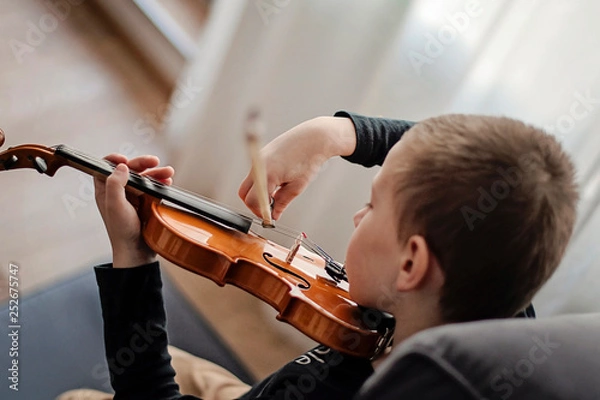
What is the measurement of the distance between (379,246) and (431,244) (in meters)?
0.08

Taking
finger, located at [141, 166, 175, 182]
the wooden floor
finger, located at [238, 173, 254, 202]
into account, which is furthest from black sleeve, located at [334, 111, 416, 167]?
the wooden floor

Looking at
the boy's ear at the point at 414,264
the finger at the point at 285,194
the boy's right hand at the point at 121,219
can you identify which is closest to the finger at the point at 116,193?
the boy's right hand at the point at 121,219

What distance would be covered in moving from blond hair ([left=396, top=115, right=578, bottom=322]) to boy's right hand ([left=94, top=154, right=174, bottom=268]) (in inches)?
14.2

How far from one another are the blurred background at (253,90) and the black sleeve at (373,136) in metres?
0.25

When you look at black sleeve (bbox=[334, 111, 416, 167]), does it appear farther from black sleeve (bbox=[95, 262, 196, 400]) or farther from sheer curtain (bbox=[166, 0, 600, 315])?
black sleeve (bbox=[95, 262, 196, 400])

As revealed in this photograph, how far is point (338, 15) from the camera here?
4.17ft

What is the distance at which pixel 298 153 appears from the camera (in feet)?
3.03

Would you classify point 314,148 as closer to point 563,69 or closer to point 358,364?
point 358,364

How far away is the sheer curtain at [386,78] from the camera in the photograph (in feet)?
3.36

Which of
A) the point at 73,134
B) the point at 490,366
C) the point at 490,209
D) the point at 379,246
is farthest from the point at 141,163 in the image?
the point at 73,134

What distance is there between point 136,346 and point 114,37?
163cm

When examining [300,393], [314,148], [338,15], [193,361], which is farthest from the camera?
[338,15]

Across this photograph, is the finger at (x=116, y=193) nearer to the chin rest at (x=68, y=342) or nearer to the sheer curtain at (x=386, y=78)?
the chin rest at (x=68, y=342)

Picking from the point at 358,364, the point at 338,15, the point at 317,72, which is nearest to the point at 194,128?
A: the point at 317,72
